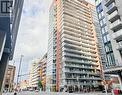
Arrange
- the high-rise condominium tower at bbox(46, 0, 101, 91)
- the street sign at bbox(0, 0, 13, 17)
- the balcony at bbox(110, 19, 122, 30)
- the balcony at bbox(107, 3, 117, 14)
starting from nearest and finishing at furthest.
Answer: the street sign at bbox(0, 0, 13, 17)
the balcony at bbox(110, 19, 122, 30)
the balcony at bbox(107, 3, 117, 14)
the high-rise condominium tower at bbox(46, 0, 101, 91)

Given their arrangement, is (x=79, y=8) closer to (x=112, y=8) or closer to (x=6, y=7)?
(x=112, y=8)

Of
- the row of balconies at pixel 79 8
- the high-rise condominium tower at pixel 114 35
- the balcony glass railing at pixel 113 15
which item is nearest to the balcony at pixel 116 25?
the high-rise condominium tower at pixel 114 35

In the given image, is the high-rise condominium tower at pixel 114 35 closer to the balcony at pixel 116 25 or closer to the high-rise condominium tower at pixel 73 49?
the balcony at pixel 116 25

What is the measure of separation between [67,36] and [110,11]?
162ft

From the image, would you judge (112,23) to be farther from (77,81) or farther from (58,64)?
(58,64)

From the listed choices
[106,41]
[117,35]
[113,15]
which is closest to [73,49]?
[106,41]

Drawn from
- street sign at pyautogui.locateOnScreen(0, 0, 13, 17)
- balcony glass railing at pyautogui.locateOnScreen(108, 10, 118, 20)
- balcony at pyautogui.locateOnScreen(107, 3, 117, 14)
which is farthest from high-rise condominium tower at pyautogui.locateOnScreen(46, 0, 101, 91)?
street sign at pyautogui.locateOnScreen(0, 0, 13, 17)

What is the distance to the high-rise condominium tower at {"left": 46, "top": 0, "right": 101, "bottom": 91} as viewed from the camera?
242 ft

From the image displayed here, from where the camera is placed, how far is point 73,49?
80938 mm

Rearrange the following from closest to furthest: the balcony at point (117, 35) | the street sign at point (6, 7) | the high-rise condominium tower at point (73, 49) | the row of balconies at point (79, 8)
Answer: the street sign at point (6, 7) < the balcony at point (117, 35) < the high-rise condominium tower at point (73, 49) < the row of balconies at point (79, 8)

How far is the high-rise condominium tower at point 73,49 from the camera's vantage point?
7375 centimetres

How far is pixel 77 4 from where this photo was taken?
3819 inches

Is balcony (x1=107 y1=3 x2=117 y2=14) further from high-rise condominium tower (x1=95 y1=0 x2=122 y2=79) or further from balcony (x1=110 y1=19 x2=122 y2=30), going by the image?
balcony (x1=110 y1=19 x2=122 y2=30)

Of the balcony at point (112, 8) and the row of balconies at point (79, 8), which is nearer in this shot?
the balcony at point (112, 8)
